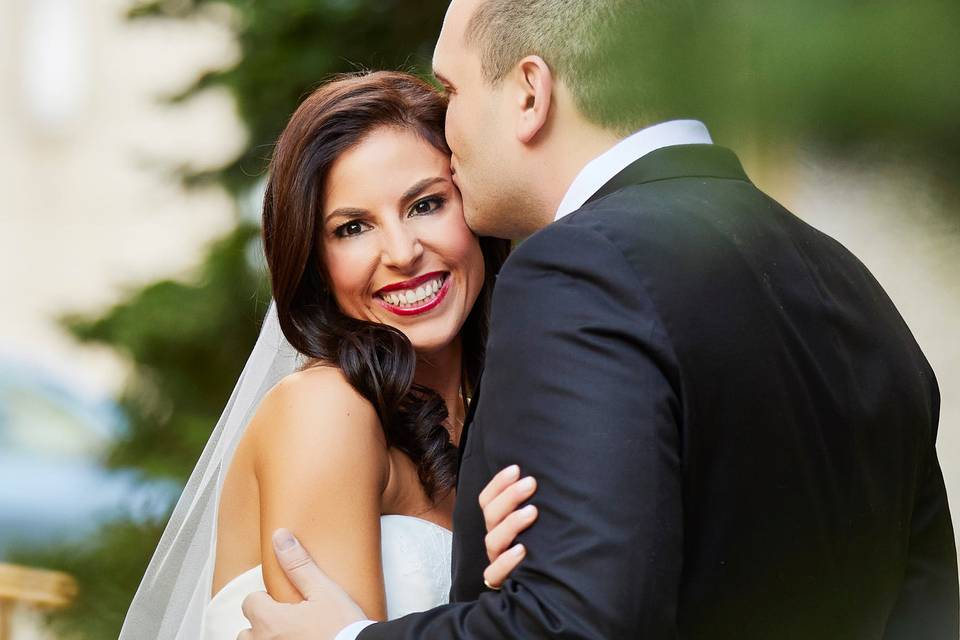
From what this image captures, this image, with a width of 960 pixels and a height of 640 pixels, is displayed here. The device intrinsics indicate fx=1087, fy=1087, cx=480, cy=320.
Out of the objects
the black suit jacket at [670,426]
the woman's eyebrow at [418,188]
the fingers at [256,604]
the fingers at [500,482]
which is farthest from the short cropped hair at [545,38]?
the fingers at [256,604]

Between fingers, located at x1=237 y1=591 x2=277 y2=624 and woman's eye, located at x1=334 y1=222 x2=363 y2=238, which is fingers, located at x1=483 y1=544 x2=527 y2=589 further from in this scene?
woman's eye, located at x1=334 y1=222 x2=363 y2=238

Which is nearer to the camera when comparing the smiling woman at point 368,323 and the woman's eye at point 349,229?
the smiling woman at point 368,323

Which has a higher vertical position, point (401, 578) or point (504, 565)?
point (504, 565)

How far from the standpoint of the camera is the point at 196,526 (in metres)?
2.26

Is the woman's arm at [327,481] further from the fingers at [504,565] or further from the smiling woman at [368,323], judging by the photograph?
the fingers at [504,565]

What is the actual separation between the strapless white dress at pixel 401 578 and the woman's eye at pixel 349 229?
528mm

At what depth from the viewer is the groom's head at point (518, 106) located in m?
1.27

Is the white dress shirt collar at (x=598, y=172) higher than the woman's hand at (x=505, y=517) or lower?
higher

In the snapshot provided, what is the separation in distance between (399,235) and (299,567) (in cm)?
64

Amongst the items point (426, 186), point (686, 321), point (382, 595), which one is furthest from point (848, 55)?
point (426, 186)

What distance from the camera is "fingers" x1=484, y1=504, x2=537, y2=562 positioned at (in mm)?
1042

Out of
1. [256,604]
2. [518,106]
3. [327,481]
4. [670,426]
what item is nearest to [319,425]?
[327,481]

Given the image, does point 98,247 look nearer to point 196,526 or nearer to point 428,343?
point 196,526

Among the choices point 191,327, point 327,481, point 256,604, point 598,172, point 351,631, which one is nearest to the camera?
point 598,172
